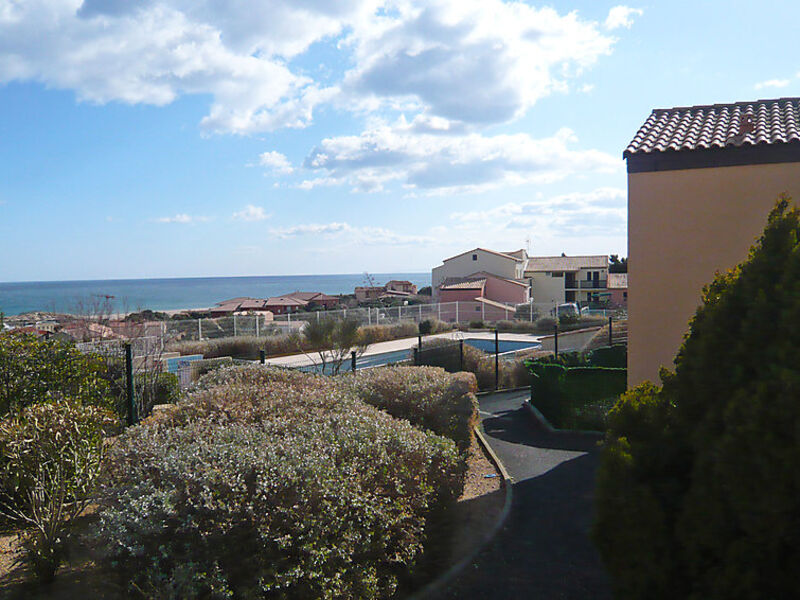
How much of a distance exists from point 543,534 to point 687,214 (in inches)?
163

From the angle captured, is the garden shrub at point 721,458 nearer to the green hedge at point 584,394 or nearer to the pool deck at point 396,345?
the green hedge at point 584,394

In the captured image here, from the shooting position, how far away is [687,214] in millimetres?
7254

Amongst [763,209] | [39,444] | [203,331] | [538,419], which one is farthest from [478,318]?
[39,444]

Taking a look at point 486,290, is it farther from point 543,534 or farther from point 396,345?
point 543,534

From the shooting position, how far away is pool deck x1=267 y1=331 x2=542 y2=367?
23.3m

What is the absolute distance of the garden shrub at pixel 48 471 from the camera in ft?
15.8

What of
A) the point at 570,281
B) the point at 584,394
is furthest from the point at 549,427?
the point at 570,281

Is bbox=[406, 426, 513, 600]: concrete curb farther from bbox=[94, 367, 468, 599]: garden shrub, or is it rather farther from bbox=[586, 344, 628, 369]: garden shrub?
bbox=[586, 344, 628, 369]: garden shrub

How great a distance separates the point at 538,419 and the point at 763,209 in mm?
5885

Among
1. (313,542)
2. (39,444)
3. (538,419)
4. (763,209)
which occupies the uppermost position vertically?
(763,209)

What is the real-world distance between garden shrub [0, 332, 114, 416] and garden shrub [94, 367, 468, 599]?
176 centimetres

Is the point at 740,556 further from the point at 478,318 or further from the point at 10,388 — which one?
the point at 478,318

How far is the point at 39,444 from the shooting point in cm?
520

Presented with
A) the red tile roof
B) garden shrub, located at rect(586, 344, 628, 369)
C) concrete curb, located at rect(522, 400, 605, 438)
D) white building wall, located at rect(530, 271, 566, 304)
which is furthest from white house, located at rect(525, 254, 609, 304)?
concrete curb, located at rect(522, 400, 605, 438)
